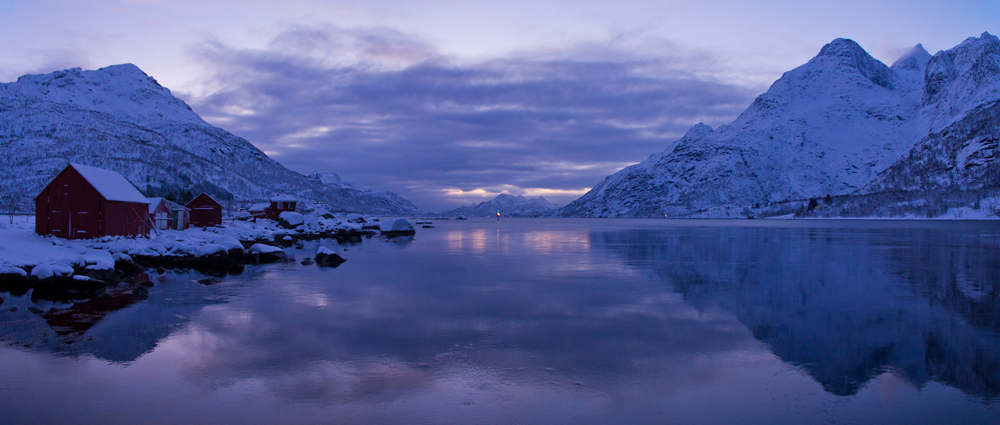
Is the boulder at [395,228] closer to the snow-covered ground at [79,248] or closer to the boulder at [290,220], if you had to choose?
the boulder at [290,220]

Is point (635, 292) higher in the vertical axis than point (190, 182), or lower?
lower

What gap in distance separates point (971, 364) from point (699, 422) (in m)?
6.54

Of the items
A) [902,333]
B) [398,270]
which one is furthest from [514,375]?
[398,270]

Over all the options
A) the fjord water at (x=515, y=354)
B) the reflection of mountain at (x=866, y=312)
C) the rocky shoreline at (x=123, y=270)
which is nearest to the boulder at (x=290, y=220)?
the rocky shoreline at (x=123, y=270)

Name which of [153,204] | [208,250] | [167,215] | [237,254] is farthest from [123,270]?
[167,215]

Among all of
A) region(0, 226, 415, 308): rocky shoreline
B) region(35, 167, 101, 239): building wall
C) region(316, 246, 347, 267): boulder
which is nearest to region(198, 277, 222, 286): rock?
region(0, 226, 415, 308): rocky shoreline

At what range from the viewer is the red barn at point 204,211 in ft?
178

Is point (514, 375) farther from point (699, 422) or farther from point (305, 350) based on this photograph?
point (305, 350)

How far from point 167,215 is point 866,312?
48710 millimetres

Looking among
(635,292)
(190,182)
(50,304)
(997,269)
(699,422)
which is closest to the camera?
(699,422)

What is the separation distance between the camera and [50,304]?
16375mm

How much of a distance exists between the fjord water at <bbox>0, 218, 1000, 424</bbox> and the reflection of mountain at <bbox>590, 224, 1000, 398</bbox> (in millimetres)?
78

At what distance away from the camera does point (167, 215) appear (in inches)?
1738

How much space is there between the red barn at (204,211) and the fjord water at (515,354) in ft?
125
